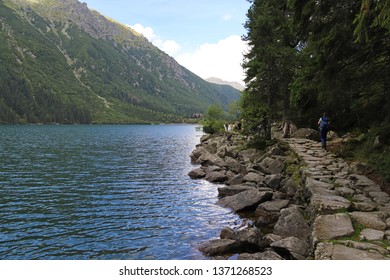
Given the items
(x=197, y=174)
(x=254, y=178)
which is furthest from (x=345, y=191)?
(x=197, y=174)

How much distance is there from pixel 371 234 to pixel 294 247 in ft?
8.22

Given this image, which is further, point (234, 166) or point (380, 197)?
point (234, 166)

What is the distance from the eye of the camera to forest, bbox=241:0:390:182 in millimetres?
13961

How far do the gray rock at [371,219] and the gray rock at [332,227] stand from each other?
1.19ft

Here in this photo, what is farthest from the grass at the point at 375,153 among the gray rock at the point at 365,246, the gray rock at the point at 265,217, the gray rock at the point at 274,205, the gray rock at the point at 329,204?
the gray rock at the point at 365,246

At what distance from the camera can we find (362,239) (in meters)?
9.30

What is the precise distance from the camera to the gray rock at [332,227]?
976cm

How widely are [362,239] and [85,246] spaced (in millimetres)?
10933

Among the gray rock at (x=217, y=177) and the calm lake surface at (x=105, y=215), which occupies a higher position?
the gray rock at (x=217, y=177)

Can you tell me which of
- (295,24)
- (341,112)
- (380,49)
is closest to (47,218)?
(295,24)

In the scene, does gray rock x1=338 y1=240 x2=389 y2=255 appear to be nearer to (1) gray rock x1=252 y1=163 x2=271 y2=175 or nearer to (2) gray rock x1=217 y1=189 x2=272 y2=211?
(2) gray rock x1=217 y1=189 x2=272 y2=211

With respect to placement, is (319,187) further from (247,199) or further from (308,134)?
(308,134)

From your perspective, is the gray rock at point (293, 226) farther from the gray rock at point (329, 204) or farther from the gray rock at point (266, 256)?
the gray rock at point (266, 256)

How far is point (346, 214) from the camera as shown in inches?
440
